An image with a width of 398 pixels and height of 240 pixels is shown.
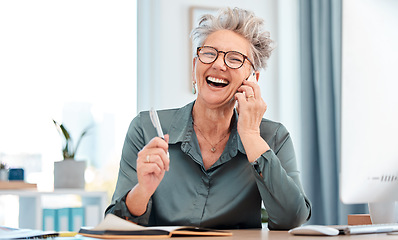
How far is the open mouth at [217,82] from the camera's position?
1764 millimetres

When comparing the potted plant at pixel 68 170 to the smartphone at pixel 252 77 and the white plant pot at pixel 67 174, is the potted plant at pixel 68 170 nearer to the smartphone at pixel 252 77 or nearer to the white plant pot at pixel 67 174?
the white plant pot at pixel 67 174

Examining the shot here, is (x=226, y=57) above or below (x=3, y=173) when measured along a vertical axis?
above

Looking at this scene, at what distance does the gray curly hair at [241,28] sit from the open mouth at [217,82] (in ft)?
0.47

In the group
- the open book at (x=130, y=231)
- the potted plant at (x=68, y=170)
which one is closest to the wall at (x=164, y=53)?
the potted plant at (x=68, y=170)

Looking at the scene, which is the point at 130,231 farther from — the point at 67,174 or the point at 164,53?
the point at 164,53

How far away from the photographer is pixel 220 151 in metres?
1.77

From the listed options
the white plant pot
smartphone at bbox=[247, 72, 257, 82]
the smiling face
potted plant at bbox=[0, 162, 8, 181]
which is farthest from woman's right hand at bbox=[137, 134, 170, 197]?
potted plant at bbox=[0, 162, 8, 181]

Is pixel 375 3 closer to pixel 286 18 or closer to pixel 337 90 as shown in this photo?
pixel 337 90

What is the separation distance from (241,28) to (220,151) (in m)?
0.42

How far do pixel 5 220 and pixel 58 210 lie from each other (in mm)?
421

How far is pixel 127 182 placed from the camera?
1634 mm

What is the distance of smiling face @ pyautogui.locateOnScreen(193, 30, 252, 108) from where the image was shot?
1.74 m

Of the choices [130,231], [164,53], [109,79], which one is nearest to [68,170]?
[109,79]

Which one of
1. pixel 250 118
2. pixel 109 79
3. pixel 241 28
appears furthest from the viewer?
pixel 109 79
